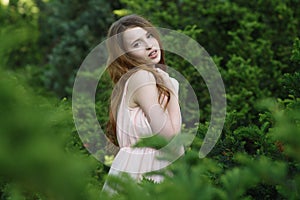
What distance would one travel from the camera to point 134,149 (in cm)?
276

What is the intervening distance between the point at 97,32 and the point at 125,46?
397cm

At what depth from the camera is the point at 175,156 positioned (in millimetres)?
1468

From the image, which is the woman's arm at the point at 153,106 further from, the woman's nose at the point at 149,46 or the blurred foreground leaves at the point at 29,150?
the blurred foreground leaves at the point at 29,150

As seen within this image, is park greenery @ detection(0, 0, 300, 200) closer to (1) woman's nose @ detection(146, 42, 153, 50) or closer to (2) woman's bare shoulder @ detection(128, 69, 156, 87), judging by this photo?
(2) woman's bare shoulder @ detection(128, 69, 156, 87)

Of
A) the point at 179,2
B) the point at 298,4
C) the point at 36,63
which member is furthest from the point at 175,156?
the point at 36,63

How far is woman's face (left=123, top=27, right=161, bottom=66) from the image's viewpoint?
2.90 metres

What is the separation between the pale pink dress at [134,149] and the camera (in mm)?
2703

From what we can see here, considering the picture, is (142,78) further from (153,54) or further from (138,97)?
(153,54)

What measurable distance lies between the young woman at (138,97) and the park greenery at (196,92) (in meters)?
0.21

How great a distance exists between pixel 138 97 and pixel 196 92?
2001 mm

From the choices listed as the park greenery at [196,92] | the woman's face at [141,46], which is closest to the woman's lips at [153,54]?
the woman's face at [141,46]

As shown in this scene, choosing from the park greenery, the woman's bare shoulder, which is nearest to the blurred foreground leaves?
the park greenery

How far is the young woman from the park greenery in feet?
0.68

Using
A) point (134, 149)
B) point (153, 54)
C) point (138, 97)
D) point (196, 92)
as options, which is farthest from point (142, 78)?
point (196, 92)
